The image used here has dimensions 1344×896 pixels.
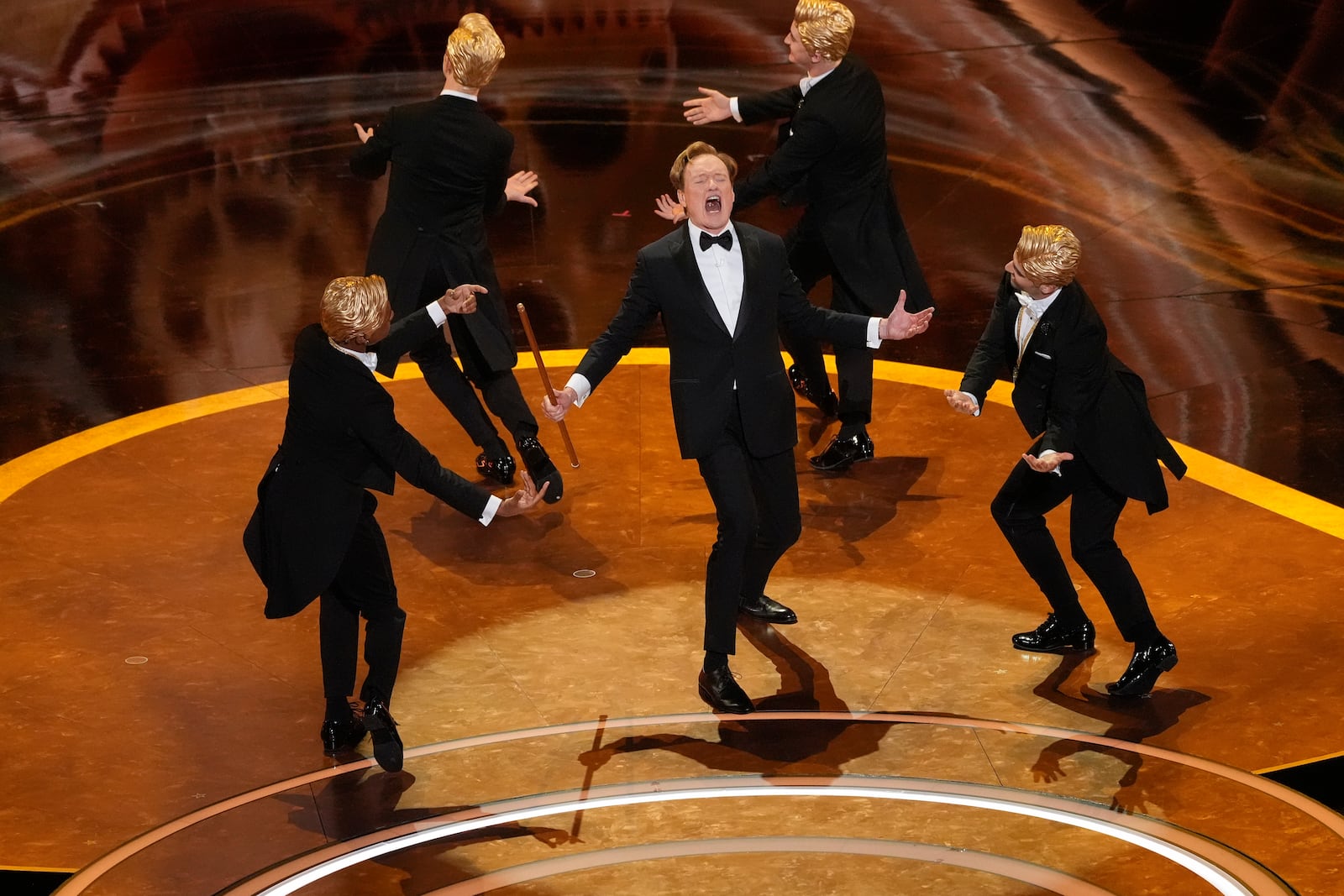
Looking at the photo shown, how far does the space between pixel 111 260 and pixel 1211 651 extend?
680 cm

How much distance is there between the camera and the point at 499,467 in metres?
6.85

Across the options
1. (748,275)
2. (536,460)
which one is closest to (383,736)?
(748,275)

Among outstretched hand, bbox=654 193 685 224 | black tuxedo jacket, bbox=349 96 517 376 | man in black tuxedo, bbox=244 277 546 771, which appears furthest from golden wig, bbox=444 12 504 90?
man in black tuxedo, bbox=244 277 546 771

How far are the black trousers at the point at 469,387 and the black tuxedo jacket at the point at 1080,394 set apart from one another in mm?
2242

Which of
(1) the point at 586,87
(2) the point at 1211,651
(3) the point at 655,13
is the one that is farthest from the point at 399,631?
(3) the point at 655,13

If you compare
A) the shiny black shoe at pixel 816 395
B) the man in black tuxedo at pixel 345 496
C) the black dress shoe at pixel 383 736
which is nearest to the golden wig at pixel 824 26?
the shiny black shoe at pixel 816 395

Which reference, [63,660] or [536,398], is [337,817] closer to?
[63,660]

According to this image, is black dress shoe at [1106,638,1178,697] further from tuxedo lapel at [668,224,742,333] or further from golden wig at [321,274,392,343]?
golden wig at [321,274,392,343]

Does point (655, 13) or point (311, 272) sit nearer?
point (311, 272)

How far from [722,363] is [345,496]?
1194 mm

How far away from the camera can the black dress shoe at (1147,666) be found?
506 cm

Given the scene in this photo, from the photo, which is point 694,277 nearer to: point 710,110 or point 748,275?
point 748,275

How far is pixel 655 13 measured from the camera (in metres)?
13.4

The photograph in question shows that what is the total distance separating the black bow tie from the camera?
4.99 metres
